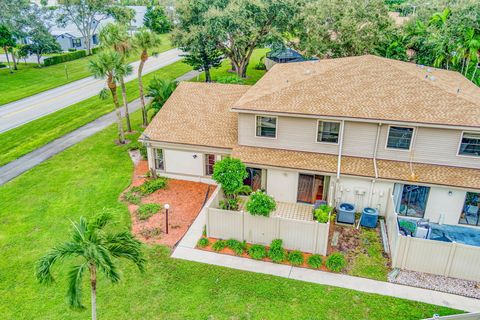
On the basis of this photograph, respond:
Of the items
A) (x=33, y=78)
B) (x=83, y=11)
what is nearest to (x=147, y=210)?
(x=33, y=78)

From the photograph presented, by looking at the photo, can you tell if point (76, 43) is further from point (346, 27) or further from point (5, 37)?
point (346, 27)

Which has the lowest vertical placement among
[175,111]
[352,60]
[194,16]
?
[175,111]

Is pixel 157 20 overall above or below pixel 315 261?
above

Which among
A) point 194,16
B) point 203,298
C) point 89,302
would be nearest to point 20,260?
point 89,302

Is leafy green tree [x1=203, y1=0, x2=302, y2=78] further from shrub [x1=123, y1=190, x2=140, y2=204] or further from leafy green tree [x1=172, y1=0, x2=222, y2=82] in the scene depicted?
shrub [x1=123, y1=190, x2=140, y2=204]

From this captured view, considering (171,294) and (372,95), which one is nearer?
(171,294)

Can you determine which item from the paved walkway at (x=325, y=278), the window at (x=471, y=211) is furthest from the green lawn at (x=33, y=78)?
the window at (x=471, y=211)

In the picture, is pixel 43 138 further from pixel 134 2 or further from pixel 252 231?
pixel 134 2
